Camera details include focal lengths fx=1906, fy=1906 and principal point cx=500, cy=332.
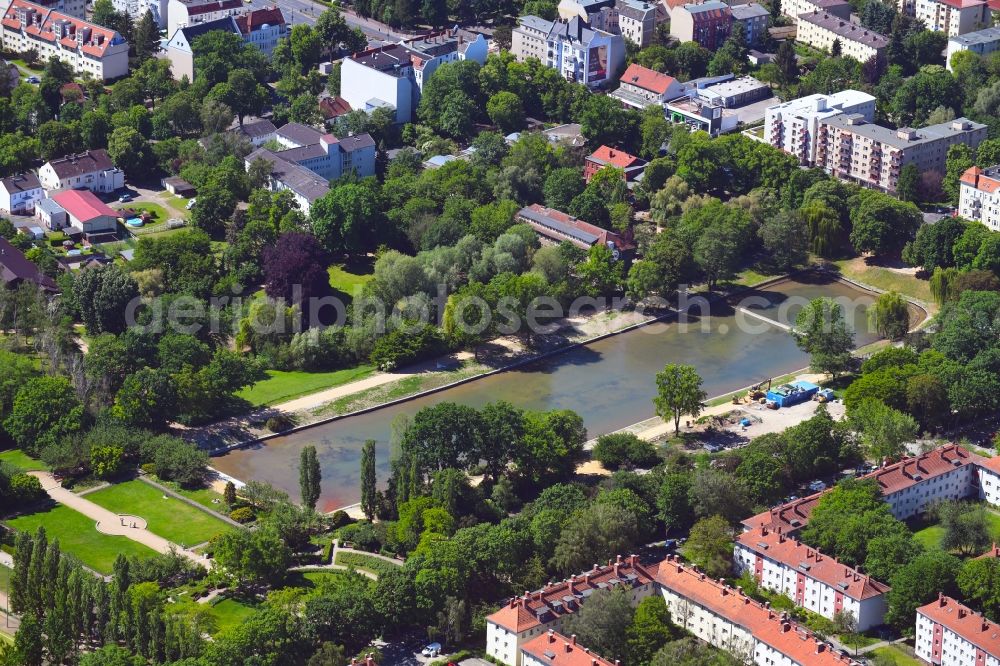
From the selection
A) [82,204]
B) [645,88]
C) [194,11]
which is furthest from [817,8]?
[82,204]

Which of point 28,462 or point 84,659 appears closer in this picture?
point 84,659

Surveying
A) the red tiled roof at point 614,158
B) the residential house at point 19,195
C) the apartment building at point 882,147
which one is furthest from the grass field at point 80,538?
the apartment building at point 882,147

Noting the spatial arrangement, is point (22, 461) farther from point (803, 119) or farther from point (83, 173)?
point (803, 119)

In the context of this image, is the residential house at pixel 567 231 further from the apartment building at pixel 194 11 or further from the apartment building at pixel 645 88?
the apartment building at pixel 194 11

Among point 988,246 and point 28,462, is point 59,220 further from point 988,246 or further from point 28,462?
point 988,246

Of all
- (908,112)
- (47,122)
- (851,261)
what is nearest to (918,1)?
(908,112)
